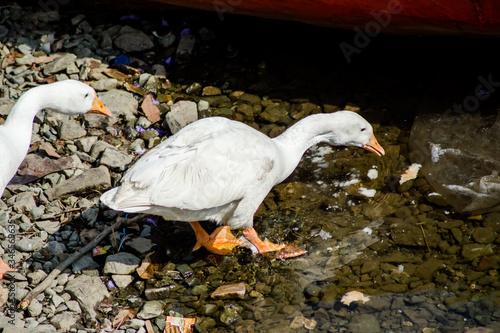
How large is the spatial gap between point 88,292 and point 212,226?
1.31 meters

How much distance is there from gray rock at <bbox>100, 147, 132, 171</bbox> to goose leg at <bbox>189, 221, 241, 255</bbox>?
111 centimetres

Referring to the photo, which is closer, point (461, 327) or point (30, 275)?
point (461, 327)

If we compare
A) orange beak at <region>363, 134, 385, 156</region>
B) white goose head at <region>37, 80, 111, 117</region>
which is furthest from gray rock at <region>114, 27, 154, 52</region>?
orange beak at <region>363, 134, 385, 156</region>

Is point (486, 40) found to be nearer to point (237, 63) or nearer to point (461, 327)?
point (237, 63)

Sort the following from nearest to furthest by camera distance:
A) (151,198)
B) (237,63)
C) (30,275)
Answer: (151,198) < (30,275) < (237,63)

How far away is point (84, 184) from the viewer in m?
5.03

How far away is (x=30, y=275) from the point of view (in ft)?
14.1

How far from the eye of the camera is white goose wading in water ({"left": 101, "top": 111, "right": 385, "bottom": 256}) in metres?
4.02

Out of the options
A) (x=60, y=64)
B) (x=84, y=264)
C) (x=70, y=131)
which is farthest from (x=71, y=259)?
(x=60, y=64)

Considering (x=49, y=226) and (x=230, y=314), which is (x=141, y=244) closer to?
(x=49, y=226)

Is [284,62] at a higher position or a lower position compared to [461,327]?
higher

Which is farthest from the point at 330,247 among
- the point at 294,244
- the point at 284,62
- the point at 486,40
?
the point at 486,40

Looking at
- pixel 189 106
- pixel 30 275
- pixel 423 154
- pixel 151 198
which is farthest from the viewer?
pixel 189 106

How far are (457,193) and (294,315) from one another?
209 centimetres
